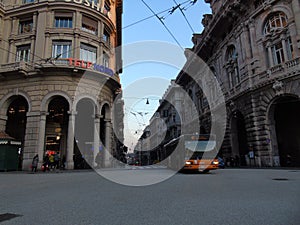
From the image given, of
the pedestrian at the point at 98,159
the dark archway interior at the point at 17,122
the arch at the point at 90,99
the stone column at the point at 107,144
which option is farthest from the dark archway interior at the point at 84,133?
the dark archway interior at the point at 17,122

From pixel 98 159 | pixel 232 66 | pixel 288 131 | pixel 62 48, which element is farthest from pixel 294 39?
pixel 62 48

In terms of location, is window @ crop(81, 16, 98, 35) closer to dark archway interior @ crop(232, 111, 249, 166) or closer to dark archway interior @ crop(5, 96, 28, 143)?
dark archway interior @ crop(5, 96, 28, 143)

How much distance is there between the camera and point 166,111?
6406 centimetres

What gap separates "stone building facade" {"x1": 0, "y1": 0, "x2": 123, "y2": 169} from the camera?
2136 cm

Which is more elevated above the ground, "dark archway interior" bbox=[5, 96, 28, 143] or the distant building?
the distant building

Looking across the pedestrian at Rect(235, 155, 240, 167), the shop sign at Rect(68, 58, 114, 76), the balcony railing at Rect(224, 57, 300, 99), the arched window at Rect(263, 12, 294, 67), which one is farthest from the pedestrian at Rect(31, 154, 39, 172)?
the arched window at Rect(263, 12, 294, 67)

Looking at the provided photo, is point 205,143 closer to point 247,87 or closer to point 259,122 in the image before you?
point 259,122

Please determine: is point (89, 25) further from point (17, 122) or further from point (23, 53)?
point (17, 122)

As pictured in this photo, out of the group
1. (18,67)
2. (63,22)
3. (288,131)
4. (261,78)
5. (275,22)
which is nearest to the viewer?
(275,22)

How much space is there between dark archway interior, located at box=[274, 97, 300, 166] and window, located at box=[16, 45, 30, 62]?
2446cm

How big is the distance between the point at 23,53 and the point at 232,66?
22.2 m

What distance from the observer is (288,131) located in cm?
2234

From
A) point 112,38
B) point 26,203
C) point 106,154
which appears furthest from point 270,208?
point 112,38

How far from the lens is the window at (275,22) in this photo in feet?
65.2
